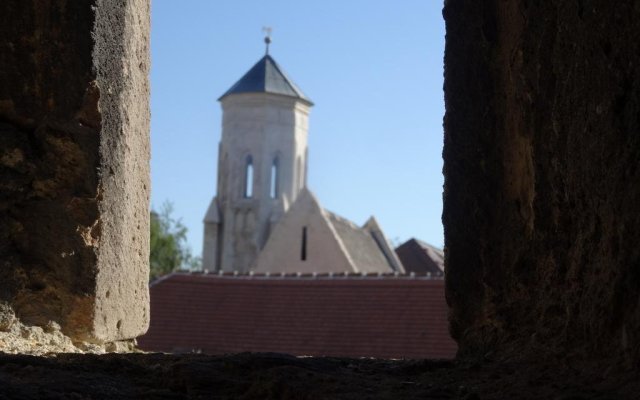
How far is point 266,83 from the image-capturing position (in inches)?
1961

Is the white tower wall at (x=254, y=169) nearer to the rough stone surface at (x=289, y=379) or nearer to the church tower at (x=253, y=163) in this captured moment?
the church tower at (x=253, y=163)

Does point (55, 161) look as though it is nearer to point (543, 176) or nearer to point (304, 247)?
point (543, 176)

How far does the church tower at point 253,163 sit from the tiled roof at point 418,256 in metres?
14.2

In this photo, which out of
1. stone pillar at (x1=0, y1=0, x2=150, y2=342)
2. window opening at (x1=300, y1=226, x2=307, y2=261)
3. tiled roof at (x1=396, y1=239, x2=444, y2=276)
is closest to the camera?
stone pillar at (x1=0, y1=0, x2=150, y2=342)

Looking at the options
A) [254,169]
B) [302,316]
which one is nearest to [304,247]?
[302,316]

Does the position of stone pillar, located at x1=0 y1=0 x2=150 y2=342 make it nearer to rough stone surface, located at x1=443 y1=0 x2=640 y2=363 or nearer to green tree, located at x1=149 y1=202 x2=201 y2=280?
rough stone surface, located at x1=443 y1=0 x2=640 y2=363

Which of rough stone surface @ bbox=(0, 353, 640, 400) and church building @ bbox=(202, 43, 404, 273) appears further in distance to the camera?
church building @ bbox=(202, 43, 404, 273)

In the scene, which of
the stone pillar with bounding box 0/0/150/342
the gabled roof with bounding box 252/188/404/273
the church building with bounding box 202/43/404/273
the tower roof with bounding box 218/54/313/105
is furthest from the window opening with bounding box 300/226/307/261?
the stone pillar with bounding box 0/0/150/342

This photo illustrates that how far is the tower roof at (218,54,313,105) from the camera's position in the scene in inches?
1946

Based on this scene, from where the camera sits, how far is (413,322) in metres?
17.4

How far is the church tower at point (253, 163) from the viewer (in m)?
48.7

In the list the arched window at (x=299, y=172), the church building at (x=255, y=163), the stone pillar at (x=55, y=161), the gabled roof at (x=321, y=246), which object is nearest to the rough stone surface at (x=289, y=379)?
the stone pillar at (x=55, y=161)

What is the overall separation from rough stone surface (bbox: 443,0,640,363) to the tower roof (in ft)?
150

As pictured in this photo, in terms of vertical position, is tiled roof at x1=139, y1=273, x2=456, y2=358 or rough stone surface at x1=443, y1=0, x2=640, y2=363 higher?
rough stone surface at x1=443, y1=0, x2=640, y2=363
